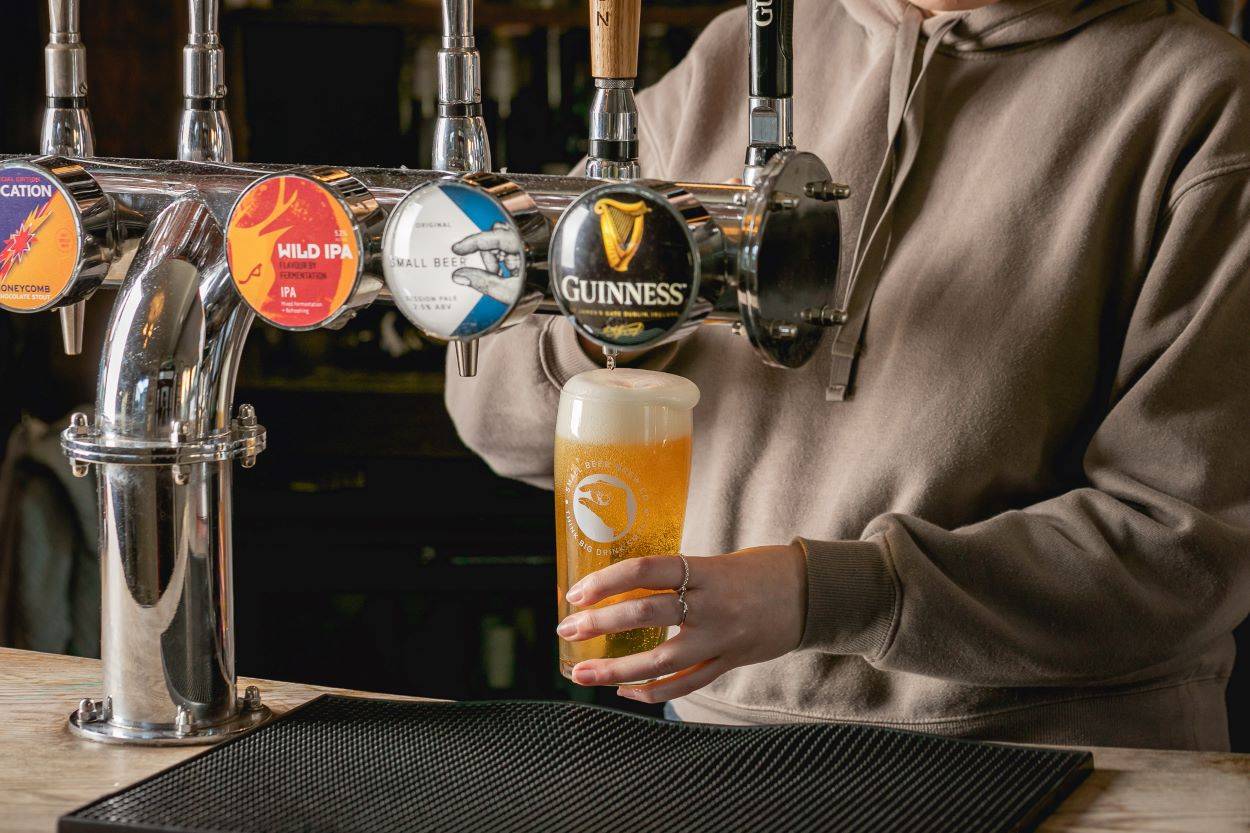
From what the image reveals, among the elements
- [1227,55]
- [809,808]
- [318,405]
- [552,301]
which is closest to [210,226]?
[552,301]

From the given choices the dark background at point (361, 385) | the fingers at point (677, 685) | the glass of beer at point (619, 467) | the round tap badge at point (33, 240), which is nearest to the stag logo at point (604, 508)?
the glass of beer at point (619, 467)

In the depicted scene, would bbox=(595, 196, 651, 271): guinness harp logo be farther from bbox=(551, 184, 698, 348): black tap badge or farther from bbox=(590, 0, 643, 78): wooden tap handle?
bbox=(590, 0, 643, 78): wooden tap handle

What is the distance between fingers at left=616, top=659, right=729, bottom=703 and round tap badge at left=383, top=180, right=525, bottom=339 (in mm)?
262

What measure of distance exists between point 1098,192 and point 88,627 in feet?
6.02

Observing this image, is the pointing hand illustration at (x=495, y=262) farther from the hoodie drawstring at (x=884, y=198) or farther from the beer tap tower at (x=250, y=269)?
the hoodie drawstring at (x=884, y=198)

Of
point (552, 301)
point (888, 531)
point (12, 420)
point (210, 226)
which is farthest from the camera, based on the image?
point (12, 420)

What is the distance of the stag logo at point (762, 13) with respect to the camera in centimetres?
82

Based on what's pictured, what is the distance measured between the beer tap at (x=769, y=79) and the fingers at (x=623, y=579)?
0.75 ft

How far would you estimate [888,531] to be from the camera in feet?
3.63

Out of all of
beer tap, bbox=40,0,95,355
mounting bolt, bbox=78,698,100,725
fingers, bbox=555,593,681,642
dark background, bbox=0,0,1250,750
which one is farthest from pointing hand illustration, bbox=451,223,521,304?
dark background, bbox=0,0,1250,750

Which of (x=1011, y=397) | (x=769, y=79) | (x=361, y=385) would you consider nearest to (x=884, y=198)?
(x=1011, y=397)

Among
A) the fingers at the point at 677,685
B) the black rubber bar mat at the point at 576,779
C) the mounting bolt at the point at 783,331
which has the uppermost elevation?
the mounting bolt at the point at 783,331

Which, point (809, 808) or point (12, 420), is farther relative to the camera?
point (12, 420)

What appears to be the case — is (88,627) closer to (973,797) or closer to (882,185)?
(882,185)
